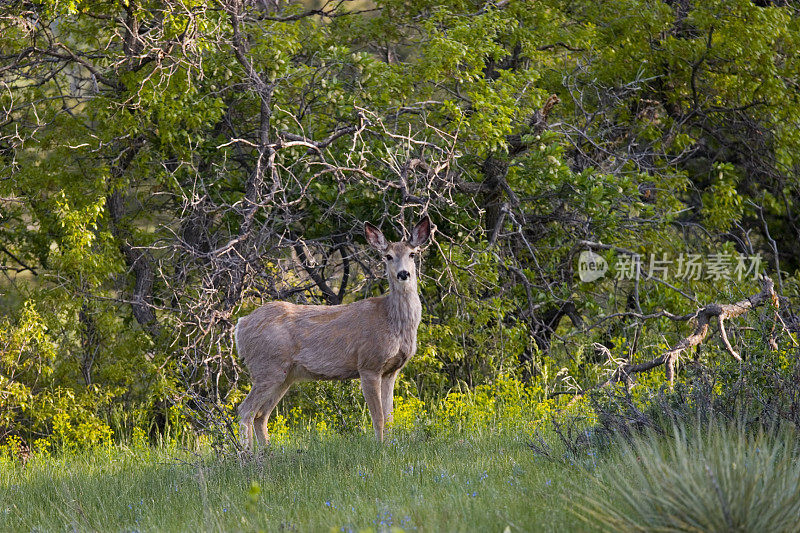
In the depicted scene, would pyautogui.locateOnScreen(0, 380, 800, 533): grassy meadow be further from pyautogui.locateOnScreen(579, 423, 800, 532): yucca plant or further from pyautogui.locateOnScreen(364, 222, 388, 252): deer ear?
pyautogui.locateOnScreen(364, 222, 388, 252): deer ear

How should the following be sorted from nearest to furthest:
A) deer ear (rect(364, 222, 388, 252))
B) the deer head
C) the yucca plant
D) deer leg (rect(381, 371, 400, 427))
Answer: the yucca plant
the deer head
deer ear (rect(364, 222, 388, 252))
deer leg (rect(381, 371, 400, 427))

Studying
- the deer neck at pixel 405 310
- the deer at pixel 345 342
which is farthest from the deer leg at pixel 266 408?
the deer neck at pixel 405 310

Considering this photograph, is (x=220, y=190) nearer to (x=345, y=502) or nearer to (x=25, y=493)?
(x=25, y=493)

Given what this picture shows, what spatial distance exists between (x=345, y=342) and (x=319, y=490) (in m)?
2.59

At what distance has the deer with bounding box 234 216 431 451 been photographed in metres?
8.53

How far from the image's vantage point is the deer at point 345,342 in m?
8.53

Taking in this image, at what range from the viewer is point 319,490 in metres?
6.25

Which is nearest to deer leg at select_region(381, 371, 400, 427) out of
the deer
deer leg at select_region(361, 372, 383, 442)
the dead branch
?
the deer

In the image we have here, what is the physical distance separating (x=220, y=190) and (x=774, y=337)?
7.40 m

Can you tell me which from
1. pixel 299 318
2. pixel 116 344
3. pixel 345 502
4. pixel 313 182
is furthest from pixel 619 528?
pixel 116 344

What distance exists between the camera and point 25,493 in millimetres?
7410

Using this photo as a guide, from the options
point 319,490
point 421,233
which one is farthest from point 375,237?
point 319,490

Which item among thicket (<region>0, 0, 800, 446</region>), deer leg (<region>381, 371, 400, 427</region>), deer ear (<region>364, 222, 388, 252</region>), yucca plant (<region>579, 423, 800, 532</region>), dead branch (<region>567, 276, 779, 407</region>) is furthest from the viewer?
thicket (<region>0, 0, 800, 446</region>)

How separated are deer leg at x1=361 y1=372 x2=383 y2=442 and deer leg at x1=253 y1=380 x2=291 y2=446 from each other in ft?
2.90
